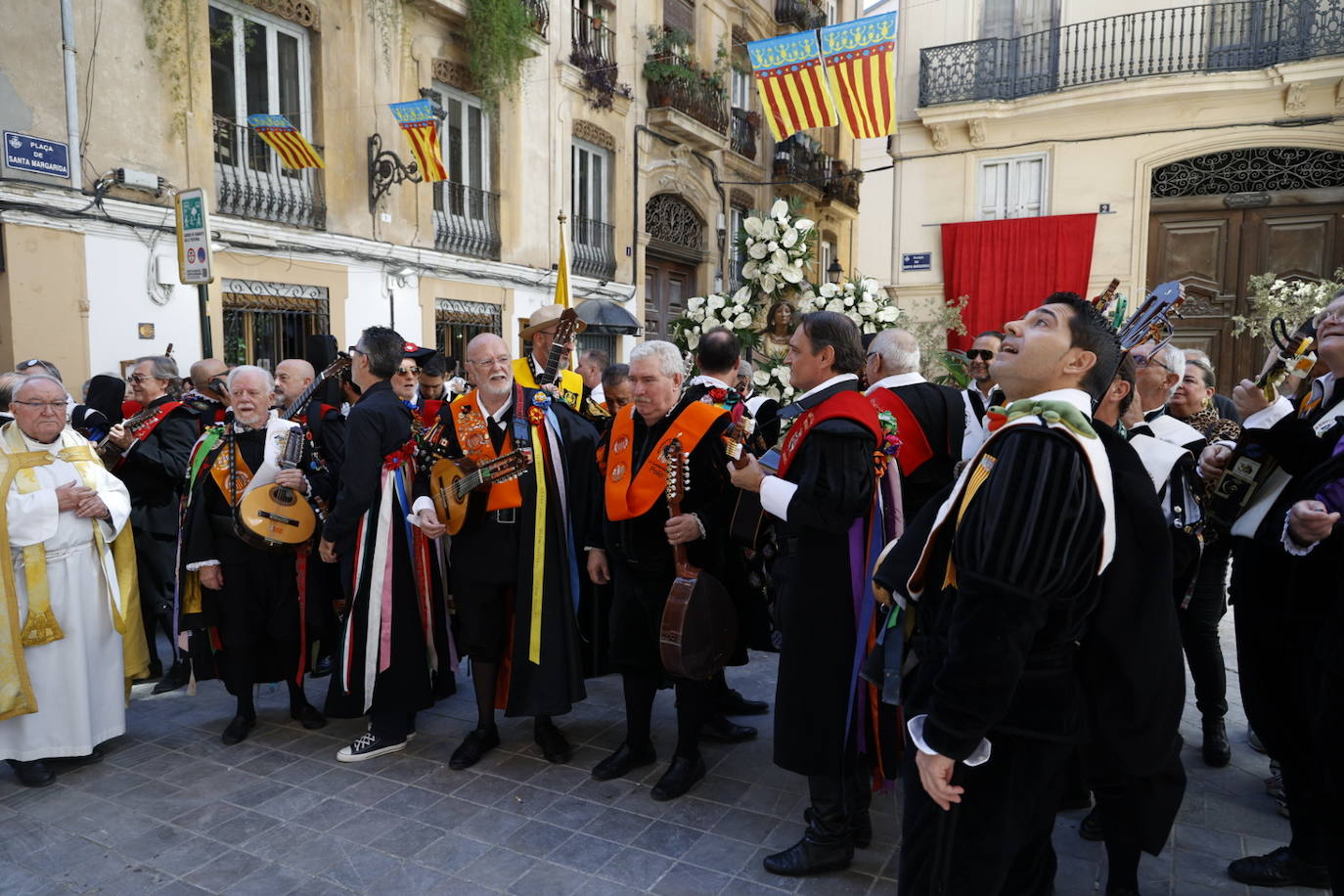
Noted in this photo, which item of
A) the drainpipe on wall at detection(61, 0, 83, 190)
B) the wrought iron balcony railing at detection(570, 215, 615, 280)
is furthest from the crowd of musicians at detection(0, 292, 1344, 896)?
the wrought iron balcony railing at detection(570, 215, 615, 280)

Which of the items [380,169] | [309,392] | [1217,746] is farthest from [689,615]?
[380,169]

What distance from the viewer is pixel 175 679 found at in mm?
5215

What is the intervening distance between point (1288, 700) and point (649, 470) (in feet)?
8.31

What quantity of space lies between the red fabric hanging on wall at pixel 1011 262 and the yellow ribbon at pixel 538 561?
12.5 m

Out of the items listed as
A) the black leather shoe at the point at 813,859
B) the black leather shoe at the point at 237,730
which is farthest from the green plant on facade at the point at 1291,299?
the black leather shoe at the point at 237,730

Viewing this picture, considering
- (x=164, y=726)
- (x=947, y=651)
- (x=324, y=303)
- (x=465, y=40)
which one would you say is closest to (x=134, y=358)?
(x=324, y=303)

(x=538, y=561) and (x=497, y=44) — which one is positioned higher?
(x=497, y=44)

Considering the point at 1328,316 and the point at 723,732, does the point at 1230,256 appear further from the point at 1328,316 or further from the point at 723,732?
the point at 723,732

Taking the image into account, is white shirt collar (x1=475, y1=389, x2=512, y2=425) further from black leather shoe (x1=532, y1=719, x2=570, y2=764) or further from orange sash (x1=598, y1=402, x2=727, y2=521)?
black leather shoe (x1=532, y1=719, x2=570, y2=764)

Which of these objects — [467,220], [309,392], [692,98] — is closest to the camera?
[309,392]

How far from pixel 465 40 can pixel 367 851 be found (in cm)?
1233

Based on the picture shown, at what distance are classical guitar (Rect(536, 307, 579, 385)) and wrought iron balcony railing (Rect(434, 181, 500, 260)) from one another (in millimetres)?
8897

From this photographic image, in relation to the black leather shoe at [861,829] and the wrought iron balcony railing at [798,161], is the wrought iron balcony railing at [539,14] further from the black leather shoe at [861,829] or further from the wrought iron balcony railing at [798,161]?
the black leather shoe at [861,829]

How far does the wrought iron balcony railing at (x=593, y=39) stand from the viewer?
48.6ft
